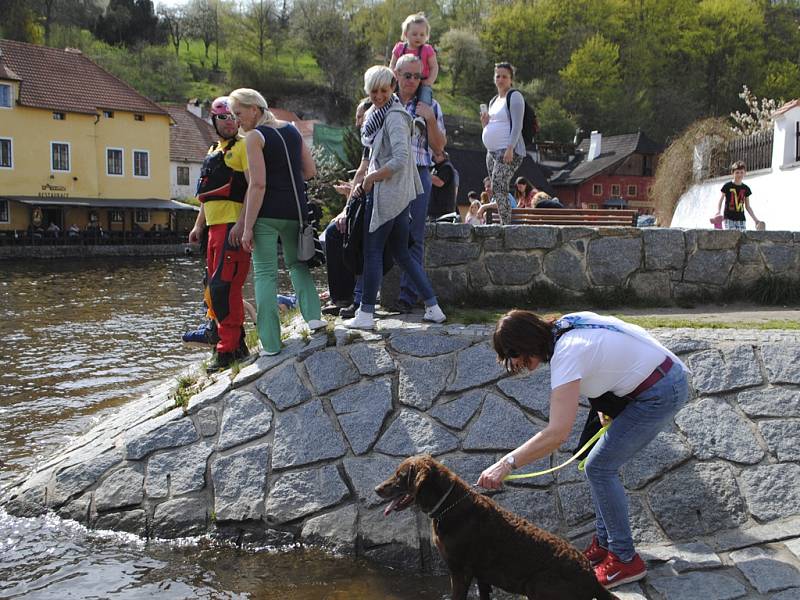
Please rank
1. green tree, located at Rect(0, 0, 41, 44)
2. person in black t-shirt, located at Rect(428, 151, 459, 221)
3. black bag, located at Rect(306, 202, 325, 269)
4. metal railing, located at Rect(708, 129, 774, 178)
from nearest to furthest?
black bag, located at Rect(306, 202, 325, 269) → person in black t-shirt, located at Rect(428, 151, 459, 221) → metal railing, located at Rect(708, 129, 774, 178) → green tree, located at Rect(0, 0, 41, 44)

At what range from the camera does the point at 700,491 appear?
17.0 feet

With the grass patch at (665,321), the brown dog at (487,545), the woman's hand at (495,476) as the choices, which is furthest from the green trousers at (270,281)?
the woman's hand at (495,476)

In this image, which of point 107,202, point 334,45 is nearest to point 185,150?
point 107,202

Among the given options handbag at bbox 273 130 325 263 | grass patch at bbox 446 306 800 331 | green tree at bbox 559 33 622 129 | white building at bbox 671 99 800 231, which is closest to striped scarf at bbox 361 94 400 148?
handbag at bbox 273 130 325 263

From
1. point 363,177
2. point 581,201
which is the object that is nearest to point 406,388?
point 363,177

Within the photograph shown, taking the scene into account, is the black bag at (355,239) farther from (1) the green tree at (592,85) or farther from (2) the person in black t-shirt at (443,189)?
(1) the green tree at (592,85)

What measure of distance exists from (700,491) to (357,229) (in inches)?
129

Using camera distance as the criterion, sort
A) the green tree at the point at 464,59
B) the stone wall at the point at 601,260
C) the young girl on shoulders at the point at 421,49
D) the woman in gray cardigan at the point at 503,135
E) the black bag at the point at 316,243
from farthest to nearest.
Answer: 1. the green tree at the point at 464,59
2. the woman in gray cardigan at the point at 503,135
3. the stone wall at the point at 601,260
4. the young girl on shoulders at the point at 421,49
5. the black bag at the point at 316,243

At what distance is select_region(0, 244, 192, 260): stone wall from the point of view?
120ft

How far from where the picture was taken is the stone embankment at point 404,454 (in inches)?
202

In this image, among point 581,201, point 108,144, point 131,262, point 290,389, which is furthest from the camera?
point 581,201

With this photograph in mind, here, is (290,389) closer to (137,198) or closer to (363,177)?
(363,177)

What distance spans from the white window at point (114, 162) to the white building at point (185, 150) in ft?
21.2

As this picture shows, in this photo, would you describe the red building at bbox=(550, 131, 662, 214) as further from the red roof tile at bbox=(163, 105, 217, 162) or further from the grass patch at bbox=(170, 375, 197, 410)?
the grass patch at bbox=(170, 375, 197, 410)
